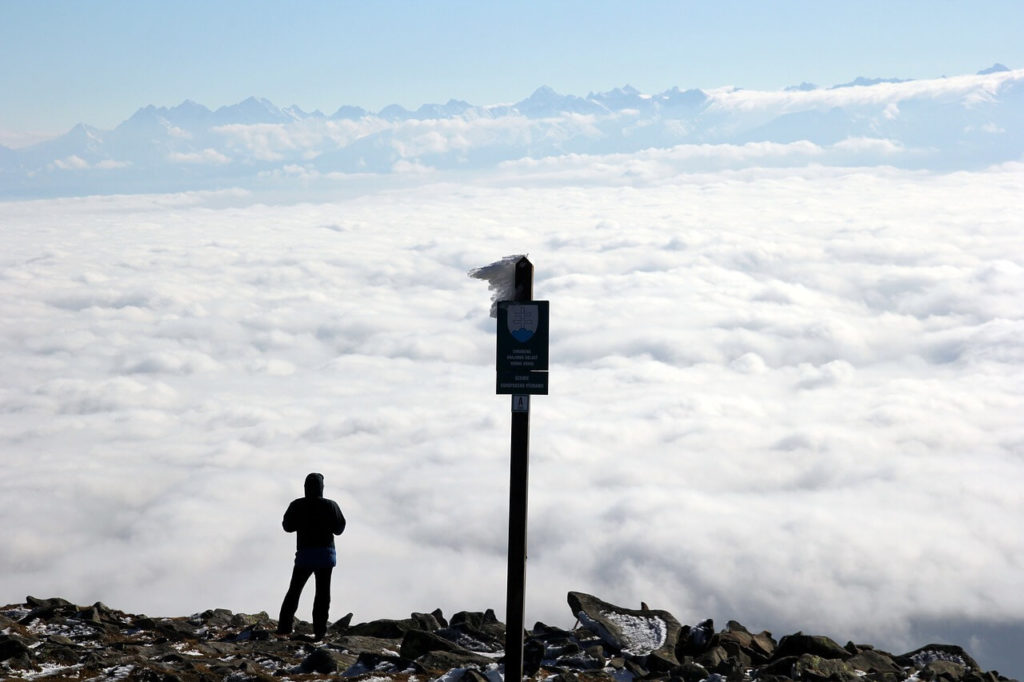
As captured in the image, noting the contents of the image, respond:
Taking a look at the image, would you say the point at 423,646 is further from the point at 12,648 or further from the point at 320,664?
the point at 12,648

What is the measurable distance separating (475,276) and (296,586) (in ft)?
17.0

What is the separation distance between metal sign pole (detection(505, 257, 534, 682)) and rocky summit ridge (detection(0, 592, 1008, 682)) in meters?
0.73

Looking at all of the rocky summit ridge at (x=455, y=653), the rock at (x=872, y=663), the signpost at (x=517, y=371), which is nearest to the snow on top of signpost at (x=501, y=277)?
the signpost at (x=517, y=371)

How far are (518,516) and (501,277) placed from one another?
1837 mm

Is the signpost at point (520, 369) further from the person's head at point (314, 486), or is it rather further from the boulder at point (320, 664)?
the person's head at point (314, 486)

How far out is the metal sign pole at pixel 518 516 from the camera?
7.71 meters

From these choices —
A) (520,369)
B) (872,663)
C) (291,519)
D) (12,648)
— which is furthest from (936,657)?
(12,648)

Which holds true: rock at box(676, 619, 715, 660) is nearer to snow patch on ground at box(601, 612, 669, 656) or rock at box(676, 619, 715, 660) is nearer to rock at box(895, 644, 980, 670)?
snow patch on ground at box(601, 612, 669, 656)

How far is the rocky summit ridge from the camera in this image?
9.02m

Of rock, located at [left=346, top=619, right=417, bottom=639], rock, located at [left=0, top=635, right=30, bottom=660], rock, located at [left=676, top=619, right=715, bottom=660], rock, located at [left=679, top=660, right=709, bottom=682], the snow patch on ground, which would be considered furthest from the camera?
rock, located at [left=346, top=619, right=417, bottom=639]

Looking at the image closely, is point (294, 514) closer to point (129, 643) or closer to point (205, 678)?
point (129, 643)

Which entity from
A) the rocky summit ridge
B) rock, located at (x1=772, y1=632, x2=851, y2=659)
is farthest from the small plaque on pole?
rock, located at (x1=772, y1=632, x2=851, y2=659)

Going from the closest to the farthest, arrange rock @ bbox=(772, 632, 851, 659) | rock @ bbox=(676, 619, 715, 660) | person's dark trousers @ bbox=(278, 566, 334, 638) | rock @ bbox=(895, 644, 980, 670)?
rock @ bbox=(772, 632, 851, 659)
rock @ bbox=(676, 619, 715, 660)
rock @ bbox=(895, 644, 980, 670)
person's dark trousers @ bbox=(278, 566, 334, 638)

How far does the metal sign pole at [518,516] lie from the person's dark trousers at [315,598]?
12.9 ft
